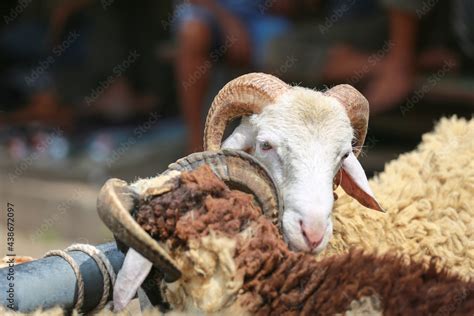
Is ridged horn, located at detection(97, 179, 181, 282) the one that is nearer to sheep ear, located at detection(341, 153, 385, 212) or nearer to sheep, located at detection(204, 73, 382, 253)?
sheep, located at detection(204, 73, 382, 253)

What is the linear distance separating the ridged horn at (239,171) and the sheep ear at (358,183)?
60cm

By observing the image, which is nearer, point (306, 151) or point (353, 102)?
point (306, 151)

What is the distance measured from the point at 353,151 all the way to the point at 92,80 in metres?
5.47

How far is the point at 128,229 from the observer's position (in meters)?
1.77

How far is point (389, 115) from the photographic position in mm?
5816

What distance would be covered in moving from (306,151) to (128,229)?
73cm

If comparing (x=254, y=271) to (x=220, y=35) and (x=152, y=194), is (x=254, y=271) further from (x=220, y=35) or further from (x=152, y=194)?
(x=220, y=35)

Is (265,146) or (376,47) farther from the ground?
(376,47)

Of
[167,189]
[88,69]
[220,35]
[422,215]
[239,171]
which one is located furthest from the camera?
[88,69]

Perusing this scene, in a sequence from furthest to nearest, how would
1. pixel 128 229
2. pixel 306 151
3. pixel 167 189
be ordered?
pixel 306 151
pixel 167 189
pixel 128 229

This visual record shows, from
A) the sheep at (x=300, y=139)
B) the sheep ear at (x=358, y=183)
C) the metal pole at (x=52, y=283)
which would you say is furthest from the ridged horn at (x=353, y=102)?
the metal pole at (x=52, y=283)

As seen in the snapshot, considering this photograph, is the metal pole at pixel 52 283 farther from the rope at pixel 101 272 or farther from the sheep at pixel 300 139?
the sheep at pixel 300 139

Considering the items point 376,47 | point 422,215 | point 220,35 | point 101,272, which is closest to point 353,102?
point 422,215

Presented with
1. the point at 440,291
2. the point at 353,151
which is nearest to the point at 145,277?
the point at 440,291
